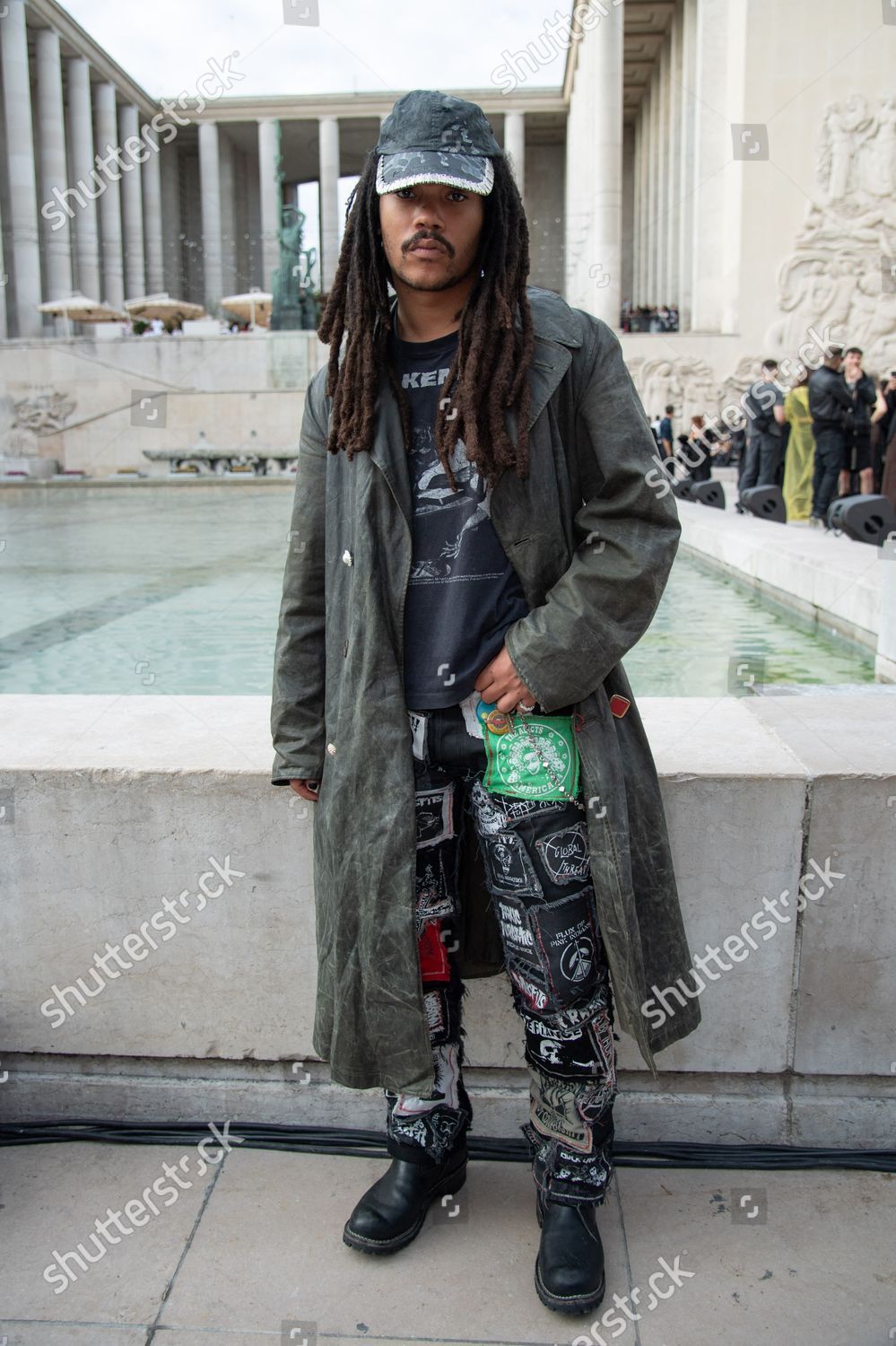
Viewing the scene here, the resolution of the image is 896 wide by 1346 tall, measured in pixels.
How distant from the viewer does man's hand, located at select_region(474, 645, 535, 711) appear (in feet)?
5.98

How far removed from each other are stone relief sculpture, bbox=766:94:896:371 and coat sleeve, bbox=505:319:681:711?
26501 millimetres

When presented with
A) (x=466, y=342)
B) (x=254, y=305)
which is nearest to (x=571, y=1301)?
(x=466, y=342)

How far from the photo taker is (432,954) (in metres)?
2.07

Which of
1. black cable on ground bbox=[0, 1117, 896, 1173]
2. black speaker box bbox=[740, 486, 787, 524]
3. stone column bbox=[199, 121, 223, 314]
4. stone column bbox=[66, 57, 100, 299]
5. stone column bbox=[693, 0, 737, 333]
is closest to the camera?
black cable on ground bbox=[0, 1117, 896, 1173]

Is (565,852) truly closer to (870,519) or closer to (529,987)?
(529,987)

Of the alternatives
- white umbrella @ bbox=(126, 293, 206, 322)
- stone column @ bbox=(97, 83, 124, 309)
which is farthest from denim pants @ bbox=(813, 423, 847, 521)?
stone column @ bbox=(97, 83, 124, 309)

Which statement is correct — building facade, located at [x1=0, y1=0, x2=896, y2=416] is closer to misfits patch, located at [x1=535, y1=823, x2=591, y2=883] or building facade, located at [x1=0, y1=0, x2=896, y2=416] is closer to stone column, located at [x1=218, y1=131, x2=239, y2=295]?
stone column, located at [x1=218, y1=131, x2=239, y2=295]

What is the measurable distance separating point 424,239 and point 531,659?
679 mm

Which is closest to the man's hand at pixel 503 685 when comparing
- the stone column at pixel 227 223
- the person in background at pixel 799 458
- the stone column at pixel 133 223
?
the person in background at pixel 799 458

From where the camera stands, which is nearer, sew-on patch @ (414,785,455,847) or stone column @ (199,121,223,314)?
sew-on patch @ (414,785,455,847)

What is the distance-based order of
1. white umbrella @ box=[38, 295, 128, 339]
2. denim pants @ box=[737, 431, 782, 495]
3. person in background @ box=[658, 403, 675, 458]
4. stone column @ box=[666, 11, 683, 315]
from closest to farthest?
denim pants @ box=[737, 431, 782, 495] → person in background @ box=[658, 403, 675, 458] → stone column @ box=[666, 11, 683, 315] → white umbrella @ box=[38, 295, 128, 339]

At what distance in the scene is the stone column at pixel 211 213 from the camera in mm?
46219

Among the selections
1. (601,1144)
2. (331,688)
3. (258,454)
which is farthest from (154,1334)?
(258,454)

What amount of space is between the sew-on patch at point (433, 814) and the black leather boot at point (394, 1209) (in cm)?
64
